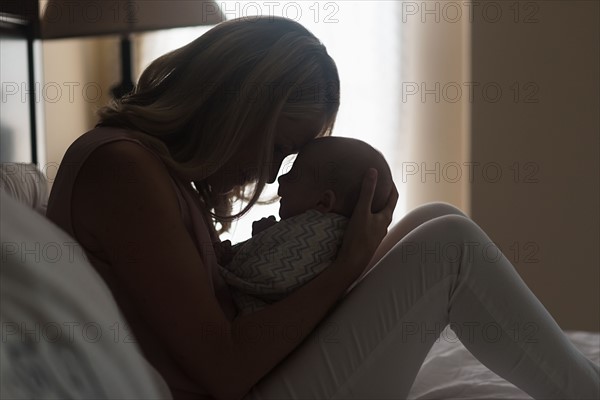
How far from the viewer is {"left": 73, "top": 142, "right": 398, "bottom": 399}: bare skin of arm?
0.90 m

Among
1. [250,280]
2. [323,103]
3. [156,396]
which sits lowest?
[250,280]

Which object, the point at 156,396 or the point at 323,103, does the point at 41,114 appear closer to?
the point at 323,103

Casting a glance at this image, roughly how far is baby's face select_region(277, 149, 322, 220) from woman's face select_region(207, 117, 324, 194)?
31mm

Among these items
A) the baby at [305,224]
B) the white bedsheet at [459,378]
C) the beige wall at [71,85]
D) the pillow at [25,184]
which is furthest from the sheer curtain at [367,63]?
the baby at [305,224]

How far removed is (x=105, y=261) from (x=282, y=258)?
26 centimetres

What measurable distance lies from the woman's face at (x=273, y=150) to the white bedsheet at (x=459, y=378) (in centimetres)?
44

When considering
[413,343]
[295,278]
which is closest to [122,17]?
[295,278]

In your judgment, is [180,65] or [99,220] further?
[180,65]

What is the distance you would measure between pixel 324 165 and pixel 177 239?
0.32m

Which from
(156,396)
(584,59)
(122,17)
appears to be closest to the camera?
(156,396)

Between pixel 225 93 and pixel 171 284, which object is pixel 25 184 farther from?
pixel 171 284

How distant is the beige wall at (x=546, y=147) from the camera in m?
2.55

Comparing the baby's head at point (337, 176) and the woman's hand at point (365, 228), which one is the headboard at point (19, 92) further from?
the woman's hand at point (365, 228)

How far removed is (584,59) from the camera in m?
2.54
